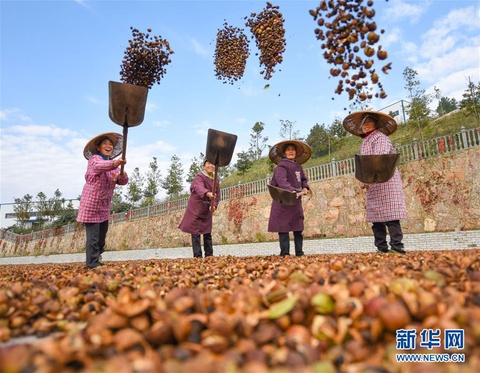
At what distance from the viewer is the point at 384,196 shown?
4195 millimetres

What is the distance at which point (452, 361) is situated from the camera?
94cm

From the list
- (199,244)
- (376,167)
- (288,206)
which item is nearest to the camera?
(376,167)

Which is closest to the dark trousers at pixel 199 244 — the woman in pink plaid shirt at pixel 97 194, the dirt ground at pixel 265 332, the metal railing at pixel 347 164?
the woman in pink plaid shirt at pixel 97 194

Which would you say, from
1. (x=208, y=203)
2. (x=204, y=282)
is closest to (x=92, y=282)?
(x=204, y=282)

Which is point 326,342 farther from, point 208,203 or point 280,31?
point 280,31

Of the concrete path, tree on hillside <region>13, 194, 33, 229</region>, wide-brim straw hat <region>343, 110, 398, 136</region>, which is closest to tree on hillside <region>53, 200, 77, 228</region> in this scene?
tree on hillside <region>13, 194, 33, 229</region>

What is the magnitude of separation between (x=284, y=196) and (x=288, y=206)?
0.42 meters

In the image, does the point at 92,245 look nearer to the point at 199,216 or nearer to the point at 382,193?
the point at 199,216

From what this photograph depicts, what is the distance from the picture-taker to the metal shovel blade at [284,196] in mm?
4423

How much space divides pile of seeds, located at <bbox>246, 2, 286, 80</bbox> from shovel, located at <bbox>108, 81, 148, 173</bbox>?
7.58 feet

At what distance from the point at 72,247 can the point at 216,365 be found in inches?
1071

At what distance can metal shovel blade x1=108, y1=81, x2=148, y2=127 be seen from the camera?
377cm

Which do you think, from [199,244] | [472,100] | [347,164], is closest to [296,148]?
[199,244]

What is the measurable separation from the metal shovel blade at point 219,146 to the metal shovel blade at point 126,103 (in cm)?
125
